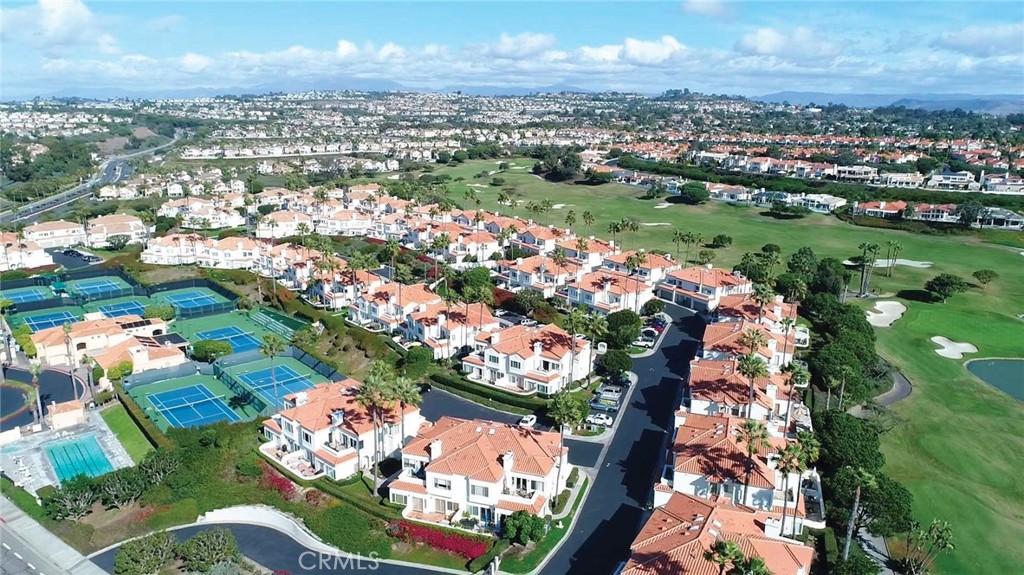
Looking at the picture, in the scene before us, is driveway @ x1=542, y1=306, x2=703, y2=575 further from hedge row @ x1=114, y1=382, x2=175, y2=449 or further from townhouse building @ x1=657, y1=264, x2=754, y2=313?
hedge row @ x1=114, y1=382, x2=175, y2=449

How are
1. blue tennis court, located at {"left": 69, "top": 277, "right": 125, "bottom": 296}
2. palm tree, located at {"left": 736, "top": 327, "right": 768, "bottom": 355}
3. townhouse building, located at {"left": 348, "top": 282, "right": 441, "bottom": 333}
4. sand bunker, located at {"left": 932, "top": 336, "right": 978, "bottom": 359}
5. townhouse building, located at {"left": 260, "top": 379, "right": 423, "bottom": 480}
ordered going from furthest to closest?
blue tennis court, located at {"left": 69, "top": 277, "right": 125, "bottom": 296} < townhouse building, located at {"left": 348, "top": 282, "right": 441, "bottom": 333} < sand bunker, located at {"left": 932, "top": 336, "right": 978, "bottom": 359} < palm tree, located at {"left": 736, "top": 327, "right": 768, "bottom": 355} < townhouse building, located at {"left": 260, "top": 379, "right": 423, "bottom": 480}

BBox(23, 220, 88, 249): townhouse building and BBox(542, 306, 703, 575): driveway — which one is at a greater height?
BBox(23, 220, 88, 249): townhouse building

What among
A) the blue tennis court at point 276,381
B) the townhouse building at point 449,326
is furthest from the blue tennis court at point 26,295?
the townhouse building at point 449,326

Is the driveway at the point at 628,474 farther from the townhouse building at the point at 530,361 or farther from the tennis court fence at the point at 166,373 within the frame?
the tennis court fence at the point at 166,373

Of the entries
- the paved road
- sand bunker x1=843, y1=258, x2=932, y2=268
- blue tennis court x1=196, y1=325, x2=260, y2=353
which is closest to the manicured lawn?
the paved road

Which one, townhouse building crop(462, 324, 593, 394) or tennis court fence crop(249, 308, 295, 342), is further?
tennis court fence crop(249, 308, 295, 342)

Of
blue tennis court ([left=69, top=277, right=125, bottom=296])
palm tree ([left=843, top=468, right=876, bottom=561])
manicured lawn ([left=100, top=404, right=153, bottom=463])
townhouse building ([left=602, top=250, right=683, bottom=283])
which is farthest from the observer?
blue tennis court ([left=69, top=277, right=125, bottom=296])

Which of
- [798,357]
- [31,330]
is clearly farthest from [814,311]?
[31,330]
